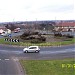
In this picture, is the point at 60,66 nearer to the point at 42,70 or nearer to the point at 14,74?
the point at 42,70

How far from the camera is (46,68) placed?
Answer: 3014cm

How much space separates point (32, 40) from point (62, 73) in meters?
32.3

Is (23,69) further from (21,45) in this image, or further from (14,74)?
(21,45)

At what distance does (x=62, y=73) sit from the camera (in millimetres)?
27906

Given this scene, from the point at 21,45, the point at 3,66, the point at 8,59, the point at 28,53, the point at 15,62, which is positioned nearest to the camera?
the point at 3,66

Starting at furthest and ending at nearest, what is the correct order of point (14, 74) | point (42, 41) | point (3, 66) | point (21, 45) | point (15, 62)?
point (42, 41) → point (21, 45) → point (15, 62) → point (3, 66) → point (14, 74)

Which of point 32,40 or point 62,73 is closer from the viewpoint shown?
point 62,73

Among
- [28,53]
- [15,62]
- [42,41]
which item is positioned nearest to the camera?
[15,62]

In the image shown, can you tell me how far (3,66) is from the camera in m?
32.3

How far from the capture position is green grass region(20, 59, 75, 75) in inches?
1112

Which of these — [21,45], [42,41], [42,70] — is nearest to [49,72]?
[42,70]

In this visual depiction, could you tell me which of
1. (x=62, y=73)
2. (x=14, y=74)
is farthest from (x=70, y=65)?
(x=14, y=74)

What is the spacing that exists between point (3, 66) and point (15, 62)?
9.32 feet

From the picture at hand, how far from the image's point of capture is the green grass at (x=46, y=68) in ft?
92.7
